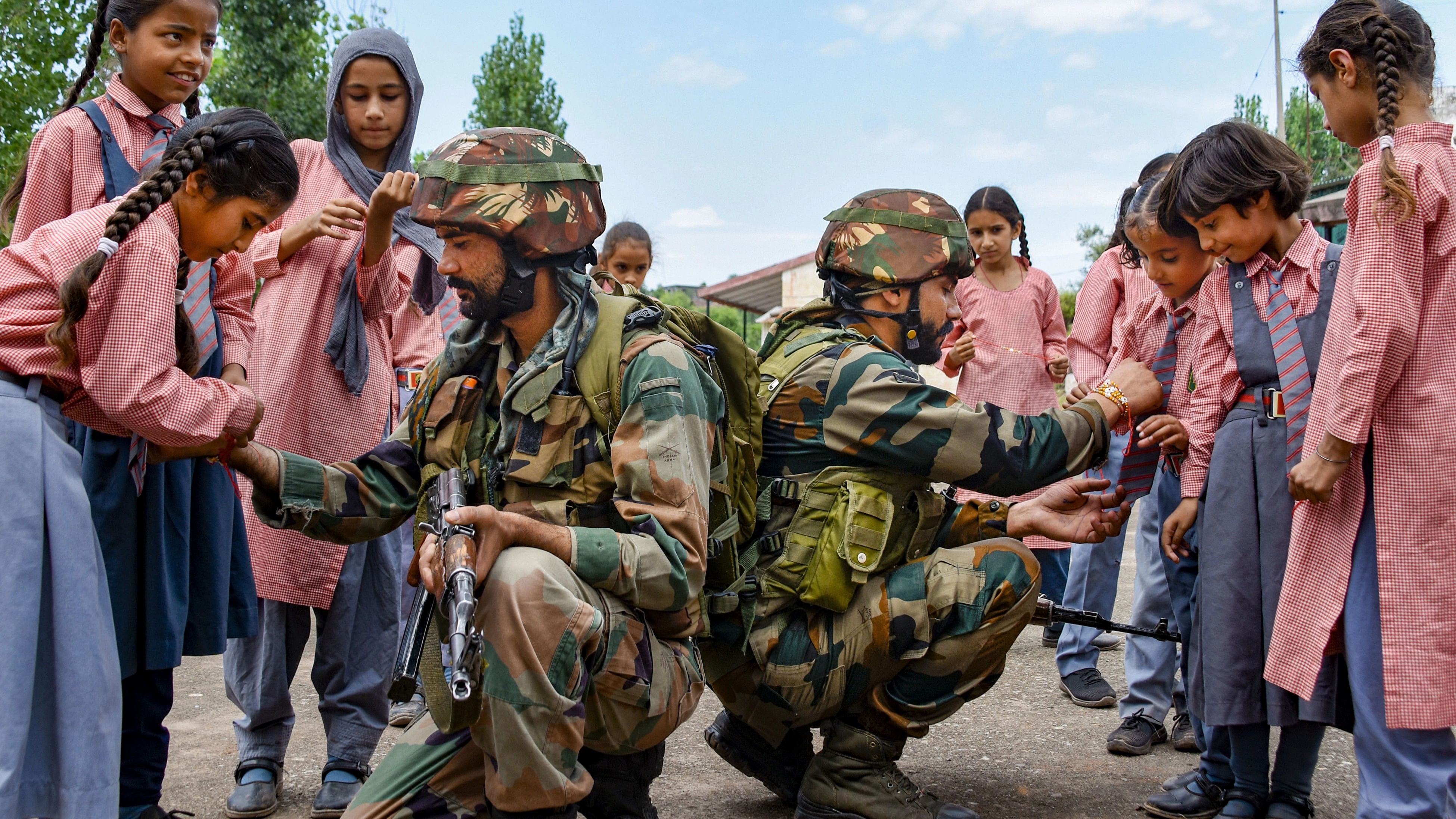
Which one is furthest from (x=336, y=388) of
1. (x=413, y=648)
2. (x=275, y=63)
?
(x=275, y=63)

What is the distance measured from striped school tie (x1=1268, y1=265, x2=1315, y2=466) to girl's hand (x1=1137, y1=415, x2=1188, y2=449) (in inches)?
12.1

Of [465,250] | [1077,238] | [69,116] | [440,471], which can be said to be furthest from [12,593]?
[1077,238]

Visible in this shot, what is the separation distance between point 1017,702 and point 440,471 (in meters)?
2.78

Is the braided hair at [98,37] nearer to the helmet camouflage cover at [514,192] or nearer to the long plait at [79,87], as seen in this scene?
the long plait at [79,87]

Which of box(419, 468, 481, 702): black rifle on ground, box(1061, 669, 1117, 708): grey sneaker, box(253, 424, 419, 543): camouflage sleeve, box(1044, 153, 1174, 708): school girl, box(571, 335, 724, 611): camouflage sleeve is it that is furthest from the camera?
box(1044, 153, 1174, 708): school girl

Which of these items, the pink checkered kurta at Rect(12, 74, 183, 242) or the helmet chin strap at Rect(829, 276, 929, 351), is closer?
the pink checkered kurta at Rect(12, 74, 183, 242)

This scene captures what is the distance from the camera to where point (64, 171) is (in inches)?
133

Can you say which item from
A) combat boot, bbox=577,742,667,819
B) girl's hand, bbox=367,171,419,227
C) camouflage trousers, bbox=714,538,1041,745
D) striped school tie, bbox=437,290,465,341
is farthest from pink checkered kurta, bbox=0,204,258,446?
striped school tie, bbox=437,290,465,341

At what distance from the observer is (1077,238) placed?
46.4m

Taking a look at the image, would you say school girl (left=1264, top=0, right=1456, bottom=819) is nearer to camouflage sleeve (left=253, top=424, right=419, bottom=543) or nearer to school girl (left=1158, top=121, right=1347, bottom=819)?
school girl (left=1158, top=121, right=1347, bottom=819)

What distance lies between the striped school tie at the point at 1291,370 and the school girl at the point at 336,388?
100 inches

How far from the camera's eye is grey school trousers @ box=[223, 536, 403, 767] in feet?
12.1

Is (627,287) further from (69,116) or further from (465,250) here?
(69,116)

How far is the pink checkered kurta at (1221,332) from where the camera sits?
3.34 meters
